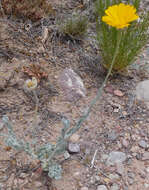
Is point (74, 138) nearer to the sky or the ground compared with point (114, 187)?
nearer to the sky

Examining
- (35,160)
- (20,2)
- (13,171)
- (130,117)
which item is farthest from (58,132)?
(20,2)

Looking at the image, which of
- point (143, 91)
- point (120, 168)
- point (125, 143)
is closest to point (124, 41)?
point (143, 91)

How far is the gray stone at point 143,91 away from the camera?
2426 millimetres

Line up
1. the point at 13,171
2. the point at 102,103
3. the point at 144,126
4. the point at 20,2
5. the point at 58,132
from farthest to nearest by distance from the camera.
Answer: the point at 20,2
the point at 102,103
the point at 144,126
the point at 58,132
the point at 13,171

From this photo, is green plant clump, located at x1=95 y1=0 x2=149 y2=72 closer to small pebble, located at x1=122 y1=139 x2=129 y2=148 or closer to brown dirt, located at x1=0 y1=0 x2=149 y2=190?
brown dirt, located at x1=0 y1=0 x2=149 y2=190

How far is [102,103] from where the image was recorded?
2.38 meters

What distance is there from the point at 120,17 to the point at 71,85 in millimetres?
1035

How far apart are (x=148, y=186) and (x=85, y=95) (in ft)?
3.19

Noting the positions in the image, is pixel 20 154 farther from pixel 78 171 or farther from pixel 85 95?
pixel 85 95

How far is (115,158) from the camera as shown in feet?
6.34

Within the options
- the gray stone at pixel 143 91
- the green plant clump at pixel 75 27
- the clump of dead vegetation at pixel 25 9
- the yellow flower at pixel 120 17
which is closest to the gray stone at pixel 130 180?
the gray stone at pixel 143 91

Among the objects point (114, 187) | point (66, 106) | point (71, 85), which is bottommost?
point (114, 187)

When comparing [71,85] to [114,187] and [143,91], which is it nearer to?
[143,91]

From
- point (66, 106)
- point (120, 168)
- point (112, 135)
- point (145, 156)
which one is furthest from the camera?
point (66, 106)
